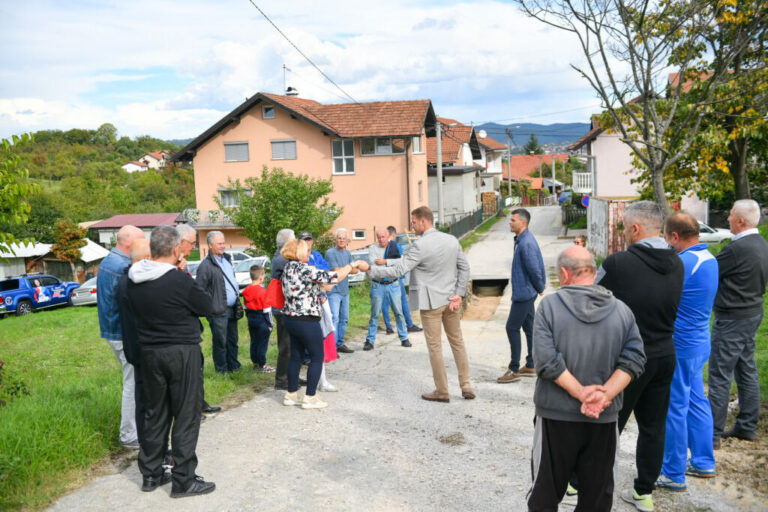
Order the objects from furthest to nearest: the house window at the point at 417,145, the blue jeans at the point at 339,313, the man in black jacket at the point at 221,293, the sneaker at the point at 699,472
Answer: the house window at the point at 417,145 < the blue jeans at the point at 339,313 < the man in black jacket at the point at 221,293 < the sneaker at the point at 699,472

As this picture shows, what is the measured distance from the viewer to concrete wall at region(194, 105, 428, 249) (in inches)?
1252

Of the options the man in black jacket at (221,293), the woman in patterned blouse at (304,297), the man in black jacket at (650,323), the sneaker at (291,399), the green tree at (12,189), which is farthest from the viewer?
the man in black jacket at (221,293)

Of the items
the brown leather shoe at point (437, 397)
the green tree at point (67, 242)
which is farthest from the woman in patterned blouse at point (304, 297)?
the green tree at point (67, 242)

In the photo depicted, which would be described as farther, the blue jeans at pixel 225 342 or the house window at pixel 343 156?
the house window at pixel 343 156

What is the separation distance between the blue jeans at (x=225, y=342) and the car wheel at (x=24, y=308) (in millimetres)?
23072

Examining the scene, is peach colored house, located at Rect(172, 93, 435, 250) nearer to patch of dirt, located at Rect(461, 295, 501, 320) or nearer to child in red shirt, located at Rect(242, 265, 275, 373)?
patch of dirt, located at Rect(461, 295, 501, 320)

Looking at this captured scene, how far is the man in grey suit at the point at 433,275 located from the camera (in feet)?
20.3

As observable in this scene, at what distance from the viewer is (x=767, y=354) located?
25.8 ft

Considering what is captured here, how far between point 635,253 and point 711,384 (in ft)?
6.43

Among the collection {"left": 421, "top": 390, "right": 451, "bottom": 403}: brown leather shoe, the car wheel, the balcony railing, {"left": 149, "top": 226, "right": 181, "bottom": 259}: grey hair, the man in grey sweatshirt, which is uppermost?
the balcony railing

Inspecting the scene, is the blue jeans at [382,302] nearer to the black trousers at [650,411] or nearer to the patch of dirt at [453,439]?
the patch of dirt at [453,439]

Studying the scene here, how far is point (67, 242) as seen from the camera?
40.2 m

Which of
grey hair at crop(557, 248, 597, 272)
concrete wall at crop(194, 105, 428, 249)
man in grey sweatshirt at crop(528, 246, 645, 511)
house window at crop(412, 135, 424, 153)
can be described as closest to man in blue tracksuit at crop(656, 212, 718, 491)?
man in grey sweatshirt at crop(528, 246, 645, 511)

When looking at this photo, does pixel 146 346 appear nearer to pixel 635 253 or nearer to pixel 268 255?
pixel 635 253
